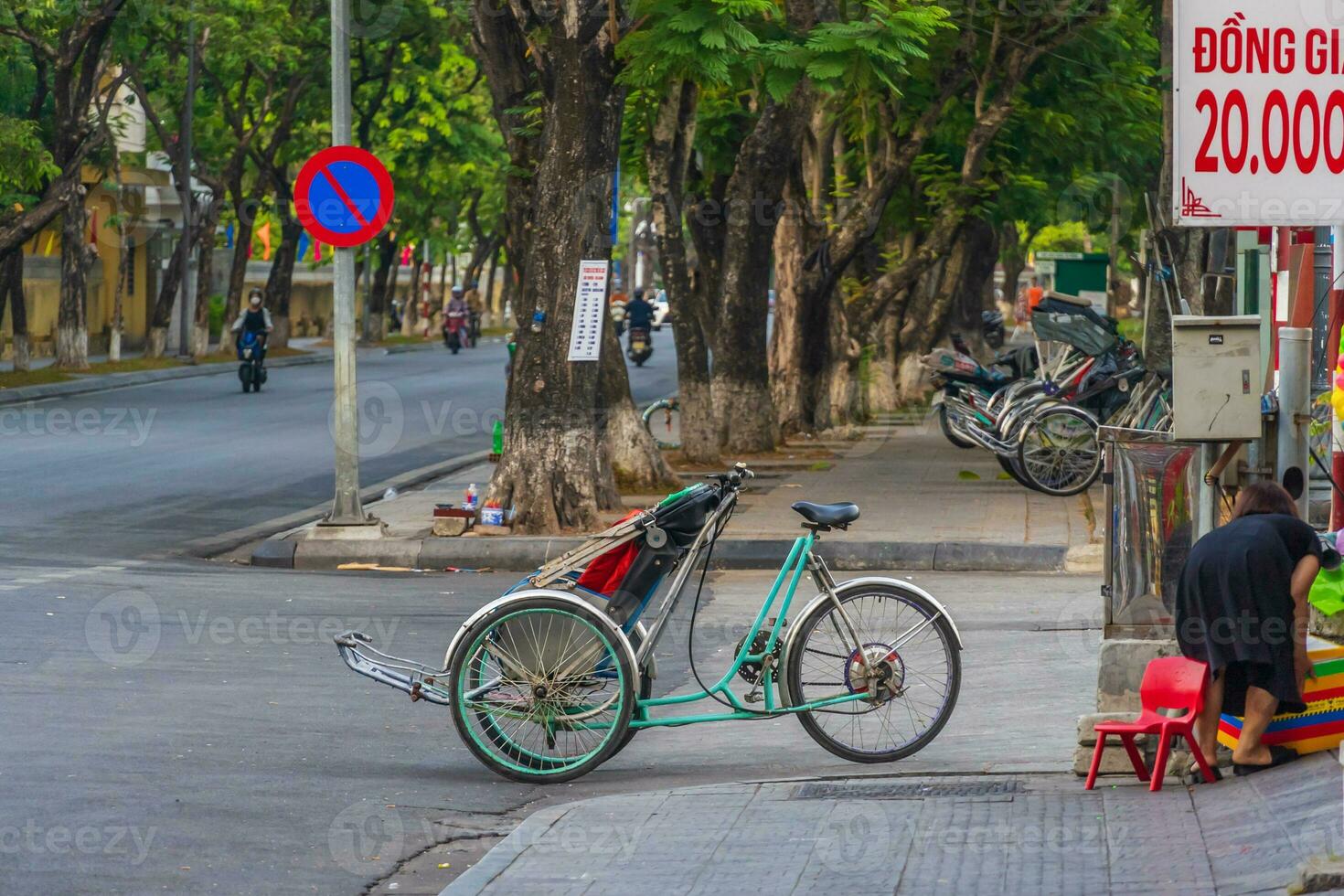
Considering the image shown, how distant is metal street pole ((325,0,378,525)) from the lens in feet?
46.8

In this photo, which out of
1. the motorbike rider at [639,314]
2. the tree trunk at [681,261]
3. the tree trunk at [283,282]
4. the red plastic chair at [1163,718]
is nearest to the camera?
the red plastic chair at [1163,718]

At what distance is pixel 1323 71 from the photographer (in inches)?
244

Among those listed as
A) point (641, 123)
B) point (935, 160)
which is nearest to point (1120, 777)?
point (641, 123)

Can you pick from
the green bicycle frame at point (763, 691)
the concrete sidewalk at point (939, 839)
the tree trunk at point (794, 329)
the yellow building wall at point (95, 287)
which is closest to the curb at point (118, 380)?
the yellow building wall at point (95, 287)

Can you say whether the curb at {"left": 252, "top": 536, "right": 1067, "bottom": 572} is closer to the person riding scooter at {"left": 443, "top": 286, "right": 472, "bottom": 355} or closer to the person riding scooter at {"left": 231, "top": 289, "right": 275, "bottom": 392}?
the person riding scooter at {"left": 231, "top": 289, "right": 275, "bottom": 392}

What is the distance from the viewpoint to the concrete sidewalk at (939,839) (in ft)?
18.4

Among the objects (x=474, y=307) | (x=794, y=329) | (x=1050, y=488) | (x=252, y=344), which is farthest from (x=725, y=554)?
(x=474, y=307)

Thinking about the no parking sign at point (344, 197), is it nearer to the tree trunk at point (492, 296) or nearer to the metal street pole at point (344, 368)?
the metal street pole at point (344, 368)

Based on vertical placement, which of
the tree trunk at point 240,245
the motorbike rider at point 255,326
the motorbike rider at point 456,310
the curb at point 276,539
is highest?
the tree trunk at point 240,245

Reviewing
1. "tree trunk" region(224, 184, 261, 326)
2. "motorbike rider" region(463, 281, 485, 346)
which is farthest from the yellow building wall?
"motorbike rider" region(463, 281, 485, 346)

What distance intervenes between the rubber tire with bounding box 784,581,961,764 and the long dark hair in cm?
123

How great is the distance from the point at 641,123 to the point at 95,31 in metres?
13.3

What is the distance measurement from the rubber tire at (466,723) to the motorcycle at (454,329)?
4455 cm

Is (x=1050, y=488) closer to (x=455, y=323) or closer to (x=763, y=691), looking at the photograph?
(x=763, y=691)
